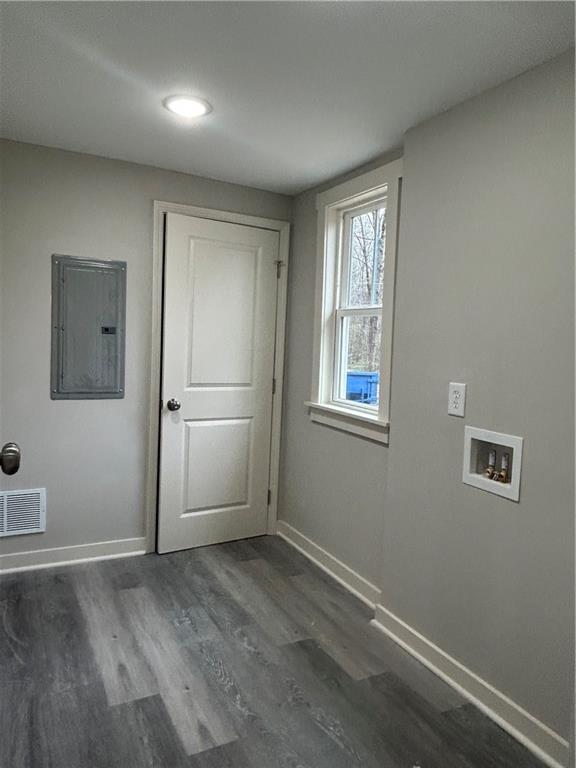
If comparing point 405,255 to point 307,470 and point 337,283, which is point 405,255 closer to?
point 337,283

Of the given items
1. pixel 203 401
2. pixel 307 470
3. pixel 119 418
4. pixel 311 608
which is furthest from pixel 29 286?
pixel 311 608

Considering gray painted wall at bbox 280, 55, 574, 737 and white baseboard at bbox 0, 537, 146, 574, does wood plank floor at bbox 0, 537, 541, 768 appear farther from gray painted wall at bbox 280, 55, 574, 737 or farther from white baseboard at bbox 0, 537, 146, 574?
gray painted wall at bbox 280, 55, 574, 737

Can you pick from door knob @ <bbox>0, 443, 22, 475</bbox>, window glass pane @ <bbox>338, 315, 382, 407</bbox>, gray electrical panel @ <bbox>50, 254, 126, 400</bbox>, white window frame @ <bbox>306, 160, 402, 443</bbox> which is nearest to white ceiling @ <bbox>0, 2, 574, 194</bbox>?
white window frame @ <bbox>306, 160, 402, 443</bbox>

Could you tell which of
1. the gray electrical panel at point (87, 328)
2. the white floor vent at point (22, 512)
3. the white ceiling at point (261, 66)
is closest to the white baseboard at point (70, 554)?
the white floor vent at point (22, 512)

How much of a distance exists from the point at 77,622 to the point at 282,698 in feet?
3.41

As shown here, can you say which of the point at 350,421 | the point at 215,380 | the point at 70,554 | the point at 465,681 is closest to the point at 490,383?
the point at 350,421

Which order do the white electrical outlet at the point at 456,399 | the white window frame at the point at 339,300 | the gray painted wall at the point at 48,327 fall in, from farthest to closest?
the gray painted wall at the point at 48,327 → the white window frame at the point at 339,300 → the white electrical outlet at the point at 456,399

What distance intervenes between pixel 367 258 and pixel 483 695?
2106mm

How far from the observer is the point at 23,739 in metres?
1.72

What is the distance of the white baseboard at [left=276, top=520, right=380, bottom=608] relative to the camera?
109 inches

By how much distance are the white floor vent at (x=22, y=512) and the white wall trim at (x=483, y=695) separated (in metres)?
1.86

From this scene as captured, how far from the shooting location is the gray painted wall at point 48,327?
9.04 feet

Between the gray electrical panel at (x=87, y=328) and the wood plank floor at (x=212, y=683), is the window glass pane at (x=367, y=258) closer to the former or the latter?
the gray electrical panel at (x=87, y=328)

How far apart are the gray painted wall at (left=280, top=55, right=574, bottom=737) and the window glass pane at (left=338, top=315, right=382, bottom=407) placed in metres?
0.38
